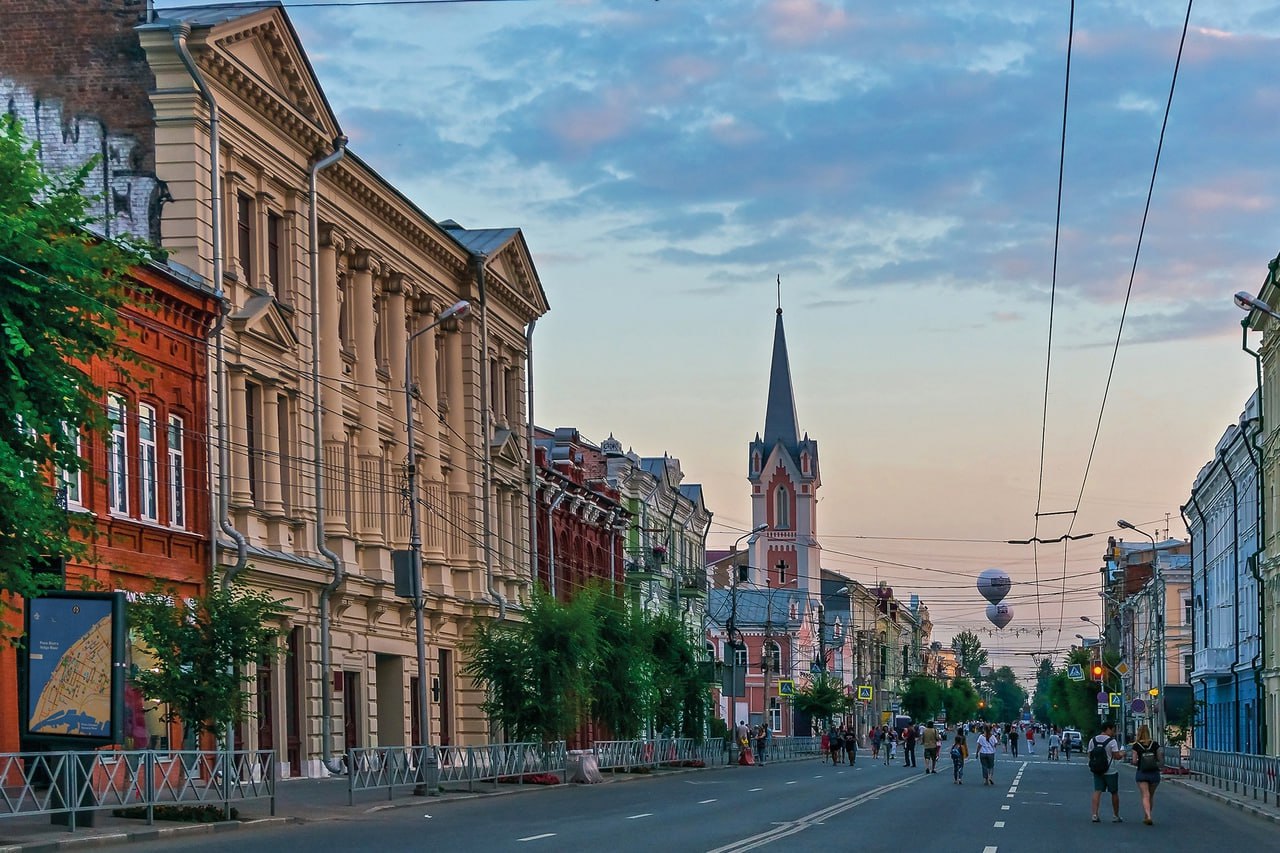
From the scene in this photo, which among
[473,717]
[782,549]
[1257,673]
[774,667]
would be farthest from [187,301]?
[782,549]

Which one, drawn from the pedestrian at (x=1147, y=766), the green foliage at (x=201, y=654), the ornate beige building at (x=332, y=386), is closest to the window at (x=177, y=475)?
the ornate beige building at (x=332, y=386)

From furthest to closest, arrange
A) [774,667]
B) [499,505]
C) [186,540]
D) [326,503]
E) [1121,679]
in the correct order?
1. [774,667]
2. [1121,679]
3. [499,505]
4. [326,503]
5. [186,540]

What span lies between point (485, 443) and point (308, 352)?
14.5m

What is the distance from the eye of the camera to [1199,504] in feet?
272

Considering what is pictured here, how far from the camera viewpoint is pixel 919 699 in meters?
193

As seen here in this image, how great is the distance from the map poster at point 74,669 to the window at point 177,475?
380 inches

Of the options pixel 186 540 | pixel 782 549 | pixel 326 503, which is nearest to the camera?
pixel 186 540

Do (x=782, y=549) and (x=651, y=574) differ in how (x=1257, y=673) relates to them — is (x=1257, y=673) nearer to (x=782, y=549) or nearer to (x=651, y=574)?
(x=651, y=574)

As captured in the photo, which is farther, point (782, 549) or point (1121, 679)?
point (782, 549)

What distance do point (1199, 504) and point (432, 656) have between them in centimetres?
4278

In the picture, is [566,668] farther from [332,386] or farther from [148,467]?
[148,467]

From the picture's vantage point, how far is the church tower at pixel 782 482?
163 m

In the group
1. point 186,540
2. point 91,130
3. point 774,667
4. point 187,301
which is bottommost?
point 774,667

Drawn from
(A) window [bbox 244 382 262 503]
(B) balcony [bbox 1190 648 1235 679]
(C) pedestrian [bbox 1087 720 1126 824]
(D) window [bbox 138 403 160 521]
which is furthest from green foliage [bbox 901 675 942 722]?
(C) pedestrian [bbox 1087 720 1126 824]
